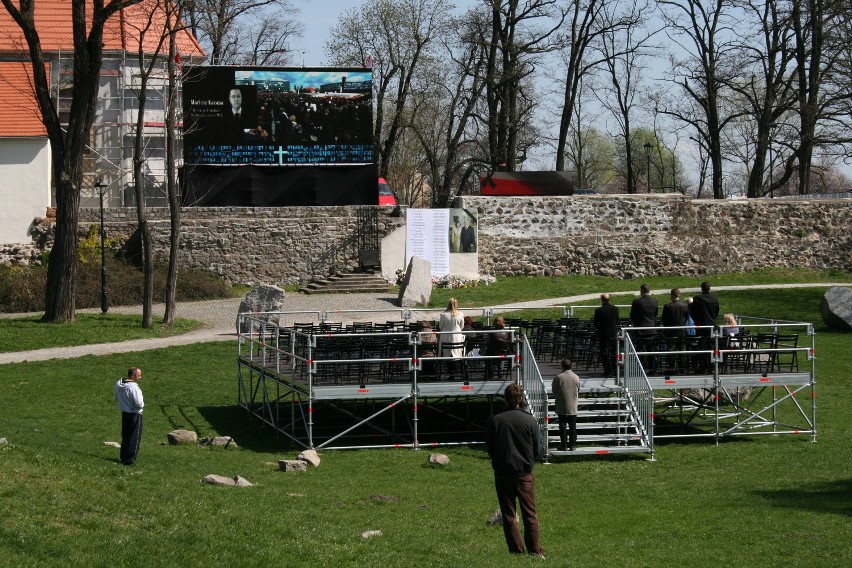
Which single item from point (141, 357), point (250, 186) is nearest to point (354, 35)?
point (250, 186)

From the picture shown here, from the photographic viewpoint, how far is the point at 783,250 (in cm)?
4116

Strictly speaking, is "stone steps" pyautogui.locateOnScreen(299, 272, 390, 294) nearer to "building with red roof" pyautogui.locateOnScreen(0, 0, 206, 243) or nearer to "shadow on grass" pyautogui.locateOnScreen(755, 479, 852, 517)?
"building with red roof" pyautogui.locateOnScreen(0, 0, 206, 243)

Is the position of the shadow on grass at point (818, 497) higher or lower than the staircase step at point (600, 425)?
lower

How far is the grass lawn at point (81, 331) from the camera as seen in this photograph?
26.5 metres

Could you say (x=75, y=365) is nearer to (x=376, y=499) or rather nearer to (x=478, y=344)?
(x=478, y=344)

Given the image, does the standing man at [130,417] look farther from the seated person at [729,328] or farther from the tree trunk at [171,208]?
the tree trunk at [171,208]

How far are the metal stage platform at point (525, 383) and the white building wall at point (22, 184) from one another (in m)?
20.8

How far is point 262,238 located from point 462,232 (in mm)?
6825

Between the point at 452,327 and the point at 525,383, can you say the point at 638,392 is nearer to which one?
the point at 525,383

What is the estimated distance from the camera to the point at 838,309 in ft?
93.9

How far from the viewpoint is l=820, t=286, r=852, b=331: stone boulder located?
28.5 metres

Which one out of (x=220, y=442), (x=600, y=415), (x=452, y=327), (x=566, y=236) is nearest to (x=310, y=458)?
(x=220, y=442)

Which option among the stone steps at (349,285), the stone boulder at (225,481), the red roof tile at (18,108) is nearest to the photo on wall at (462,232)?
the stone steps at (349,285)

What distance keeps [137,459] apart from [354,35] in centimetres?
3761
